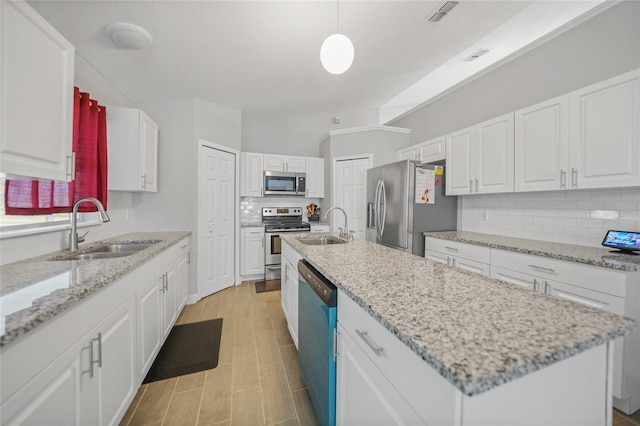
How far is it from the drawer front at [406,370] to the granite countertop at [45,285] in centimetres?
102

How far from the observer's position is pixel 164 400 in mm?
1546

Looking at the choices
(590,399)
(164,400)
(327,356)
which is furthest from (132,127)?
(590,399)

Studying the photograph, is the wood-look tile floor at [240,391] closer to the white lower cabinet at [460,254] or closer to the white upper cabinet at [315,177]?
the white lower cabinet at [460,254]

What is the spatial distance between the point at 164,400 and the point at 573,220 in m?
3.44

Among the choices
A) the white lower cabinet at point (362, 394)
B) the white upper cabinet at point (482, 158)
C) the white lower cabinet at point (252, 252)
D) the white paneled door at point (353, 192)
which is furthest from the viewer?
the white paneled door at point (353, 192)

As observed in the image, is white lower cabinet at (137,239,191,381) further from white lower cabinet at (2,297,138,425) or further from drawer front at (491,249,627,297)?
drawer front at (491,249,627,297)

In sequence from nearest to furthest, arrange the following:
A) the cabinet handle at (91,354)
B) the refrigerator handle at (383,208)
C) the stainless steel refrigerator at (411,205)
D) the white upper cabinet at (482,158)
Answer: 1. the cabinet handle at (91,354)
2. the white upper cabinet at (482,158)
3. the stainless steel refrigerator at (411,205)
4. the refrigerator handle at (383,208)

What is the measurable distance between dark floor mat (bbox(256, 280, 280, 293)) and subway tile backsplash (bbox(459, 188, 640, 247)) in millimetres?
2835

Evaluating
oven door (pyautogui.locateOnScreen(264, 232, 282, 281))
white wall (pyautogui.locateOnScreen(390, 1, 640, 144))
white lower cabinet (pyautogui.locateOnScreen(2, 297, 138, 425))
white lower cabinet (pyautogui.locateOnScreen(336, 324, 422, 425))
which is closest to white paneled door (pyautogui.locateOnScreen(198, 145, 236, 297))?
oven door (pyautogui.locateOnScreen(264, 232, 282, 281))

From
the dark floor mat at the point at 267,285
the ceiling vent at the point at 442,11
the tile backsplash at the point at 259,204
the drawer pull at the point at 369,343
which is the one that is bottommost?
the dark floor mat at the point at 267,285

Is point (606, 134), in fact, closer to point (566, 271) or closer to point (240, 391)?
point (566, 271)

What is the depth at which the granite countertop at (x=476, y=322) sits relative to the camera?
478mm

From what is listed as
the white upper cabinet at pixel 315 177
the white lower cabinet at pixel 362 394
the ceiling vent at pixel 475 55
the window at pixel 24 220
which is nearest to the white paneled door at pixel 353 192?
the white upper cabinet at pixel 315 177

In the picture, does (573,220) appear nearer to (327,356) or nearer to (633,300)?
(633,300)
